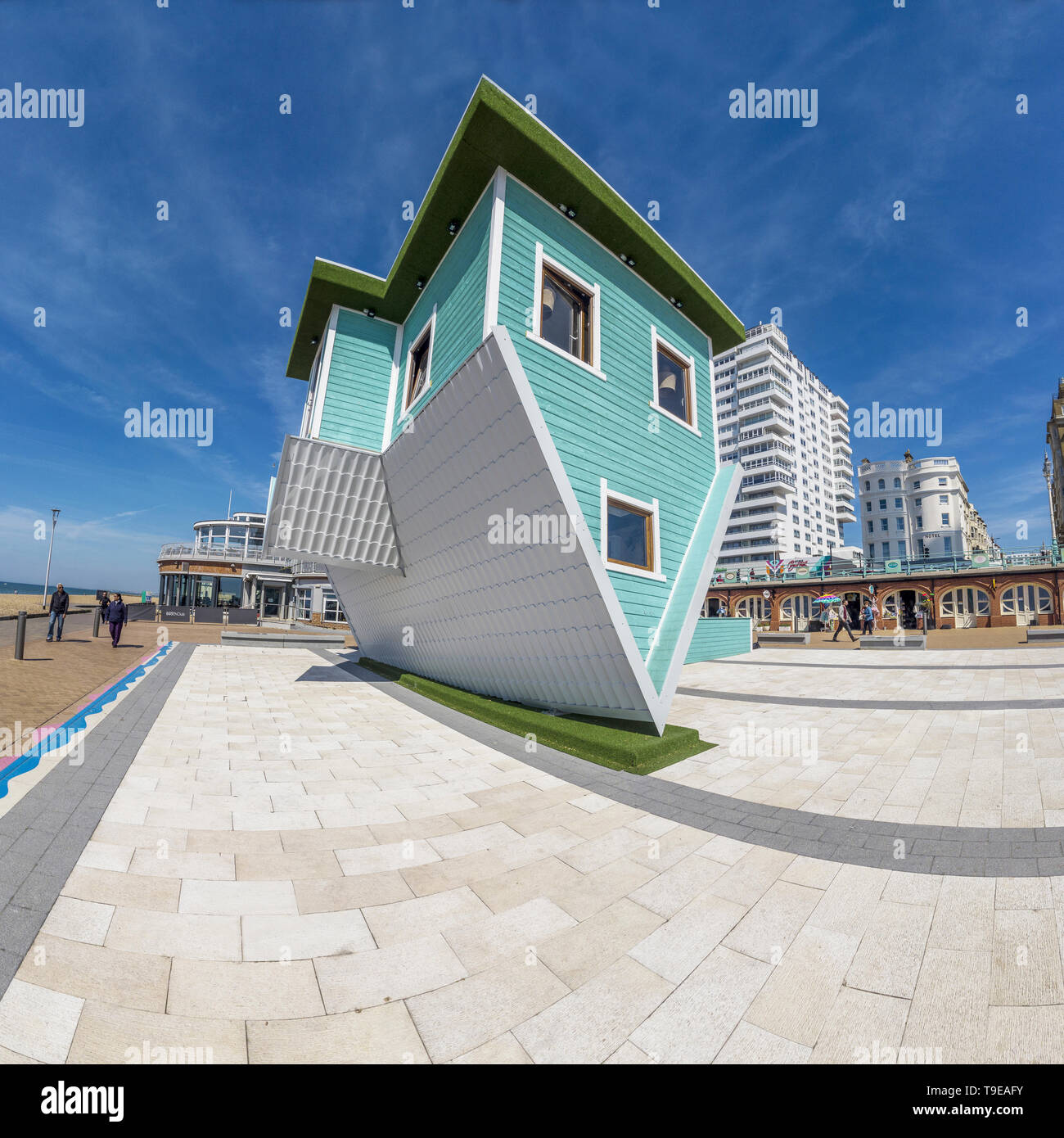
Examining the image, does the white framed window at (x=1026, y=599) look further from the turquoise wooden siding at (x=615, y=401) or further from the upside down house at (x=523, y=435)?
the turquoise wooden siding at (x=615, y=401)

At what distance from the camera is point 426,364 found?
1038 centimetres

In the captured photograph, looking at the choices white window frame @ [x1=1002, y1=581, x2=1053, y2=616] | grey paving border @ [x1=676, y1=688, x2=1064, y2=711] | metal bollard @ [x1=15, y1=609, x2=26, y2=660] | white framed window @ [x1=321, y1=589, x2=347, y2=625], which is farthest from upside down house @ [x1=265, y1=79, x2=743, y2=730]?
white window frame @ [x1=1002, y1=581, x2=1053, y2=616]

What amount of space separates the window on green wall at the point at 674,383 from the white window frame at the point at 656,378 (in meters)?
0.02

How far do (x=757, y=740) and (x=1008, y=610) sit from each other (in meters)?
38.5

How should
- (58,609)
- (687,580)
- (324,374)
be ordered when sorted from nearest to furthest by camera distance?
1. (687,580)
2. (324,374)
3. (58,609)

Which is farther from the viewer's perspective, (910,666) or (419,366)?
(910,666)

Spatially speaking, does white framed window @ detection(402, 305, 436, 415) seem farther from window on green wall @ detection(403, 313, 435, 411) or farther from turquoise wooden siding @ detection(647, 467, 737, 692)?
turquoise wooden siding @ detection(647, 467, 737, 692)

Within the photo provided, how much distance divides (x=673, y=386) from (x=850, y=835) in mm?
9421

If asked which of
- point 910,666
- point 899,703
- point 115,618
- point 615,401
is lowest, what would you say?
point 910,666

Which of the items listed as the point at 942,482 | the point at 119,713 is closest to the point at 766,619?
the point at 119,713

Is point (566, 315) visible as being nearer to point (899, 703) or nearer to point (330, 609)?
point (899, 703)

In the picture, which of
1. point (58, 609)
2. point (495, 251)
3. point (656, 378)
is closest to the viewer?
point (495, 251)

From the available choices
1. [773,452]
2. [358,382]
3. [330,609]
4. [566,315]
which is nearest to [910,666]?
[566,315]

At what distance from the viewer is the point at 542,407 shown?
744 cm
